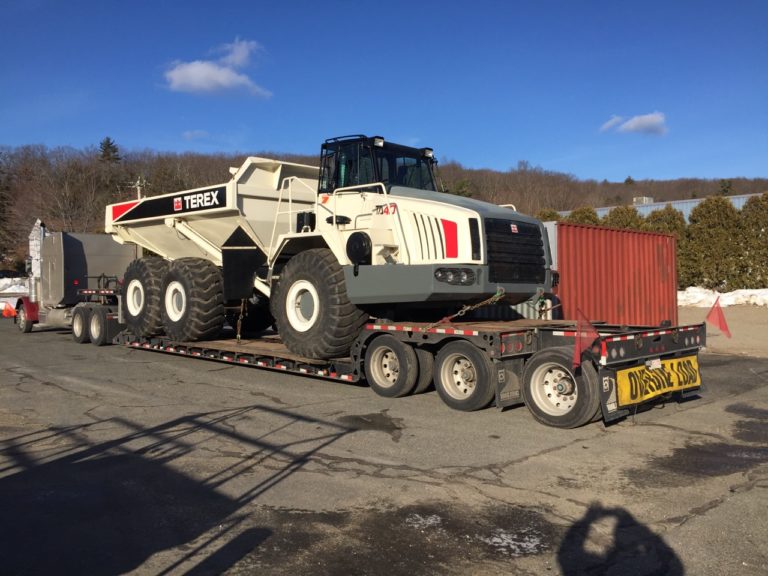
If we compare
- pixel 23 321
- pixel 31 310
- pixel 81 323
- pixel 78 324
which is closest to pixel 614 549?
pixel 81 323

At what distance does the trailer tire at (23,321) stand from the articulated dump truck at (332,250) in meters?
7.94

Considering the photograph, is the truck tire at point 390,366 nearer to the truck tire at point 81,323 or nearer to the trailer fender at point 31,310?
the truck tire at point 81,323

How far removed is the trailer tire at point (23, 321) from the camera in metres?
19.9

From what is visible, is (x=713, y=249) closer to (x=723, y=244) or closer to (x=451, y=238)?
(x=723, y=244)

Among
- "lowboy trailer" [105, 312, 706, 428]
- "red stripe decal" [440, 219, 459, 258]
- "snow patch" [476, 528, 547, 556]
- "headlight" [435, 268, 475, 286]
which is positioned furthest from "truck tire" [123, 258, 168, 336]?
"snow patch" [476, 528, 547, 556]

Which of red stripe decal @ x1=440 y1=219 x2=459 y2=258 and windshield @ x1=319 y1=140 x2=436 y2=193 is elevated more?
windshield @ x1=319 y1=140 x2=436 y2=193

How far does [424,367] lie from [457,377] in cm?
61

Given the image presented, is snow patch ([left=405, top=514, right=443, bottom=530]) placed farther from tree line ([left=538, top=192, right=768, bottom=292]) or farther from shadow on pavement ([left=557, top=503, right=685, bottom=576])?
tree line ([left=538, top=192, right=768, bottom=292])

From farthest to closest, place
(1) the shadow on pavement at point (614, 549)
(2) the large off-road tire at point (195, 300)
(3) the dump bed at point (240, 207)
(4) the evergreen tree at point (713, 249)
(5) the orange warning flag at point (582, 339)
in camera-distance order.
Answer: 1. (4) the evergreen tree at point (713, 249)
2. (2) the large off-road tire at point (195, 300)
3. (3) the dump bed at point (240, 207)
4. (5) the orange warning flag at point (582, 339)
5. (1) the shadow on pavement at point (614, 549)

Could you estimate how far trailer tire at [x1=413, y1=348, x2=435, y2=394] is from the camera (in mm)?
9180

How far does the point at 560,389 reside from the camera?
7633 mm

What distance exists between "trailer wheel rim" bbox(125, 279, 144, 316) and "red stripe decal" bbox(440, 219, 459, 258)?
25.4ft

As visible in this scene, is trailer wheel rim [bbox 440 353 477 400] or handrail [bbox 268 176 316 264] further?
handrail [bbox 268 176 316 264]

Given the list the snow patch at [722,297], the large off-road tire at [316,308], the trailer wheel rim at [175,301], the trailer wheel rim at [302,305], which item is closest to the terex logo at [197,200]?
the trailer wheel rim at [175,301]
